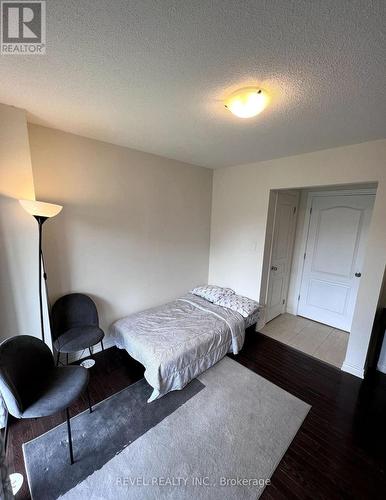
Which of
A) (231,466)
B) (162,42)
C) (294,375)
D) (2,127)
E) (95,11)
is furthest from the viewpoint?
(294,375)

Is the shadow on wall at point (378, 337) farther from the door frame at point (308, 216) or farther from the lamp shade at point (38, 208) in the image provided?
the lamp shade at point (38, 208)

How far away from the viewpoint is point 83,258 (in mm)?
2357

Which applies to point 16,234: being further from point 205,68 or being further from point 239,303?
point 239,303

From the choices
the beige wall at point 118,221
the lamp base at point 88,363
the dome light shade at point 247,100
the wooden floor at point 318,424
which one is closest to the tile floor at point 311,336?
the wooden floor at point 318,424

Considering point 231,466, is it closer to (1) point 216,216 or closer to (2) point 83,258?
(2) point 83,258

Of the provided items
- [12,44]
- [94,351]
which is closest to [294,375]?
[94,351]

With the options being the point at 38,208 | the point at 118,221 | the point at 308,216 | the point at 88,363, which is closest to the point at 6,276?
the point at 38,208

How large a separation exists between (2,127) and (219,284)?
3.17 metres

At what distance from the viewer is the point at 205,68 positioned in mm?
A: 1162

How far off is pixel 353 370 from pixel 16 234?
141 inches

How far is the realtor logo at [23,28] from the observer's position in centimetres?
89

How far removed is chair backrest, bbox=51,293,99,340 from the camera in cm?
218

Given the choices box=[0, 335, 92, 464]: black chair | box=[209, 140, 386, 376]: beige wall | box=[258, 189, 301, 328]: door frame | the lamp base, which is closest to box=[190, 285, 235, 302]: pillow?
box=[209, 140, 386, 376]: beige wall

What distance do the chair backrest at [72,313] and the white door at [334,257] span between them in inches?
129
